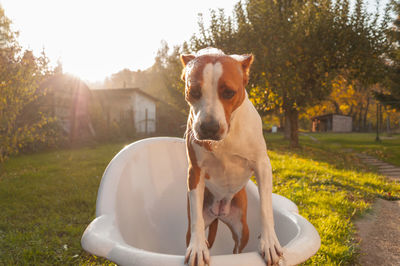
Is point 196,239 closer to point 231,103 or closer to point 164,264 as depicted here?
point 164,264

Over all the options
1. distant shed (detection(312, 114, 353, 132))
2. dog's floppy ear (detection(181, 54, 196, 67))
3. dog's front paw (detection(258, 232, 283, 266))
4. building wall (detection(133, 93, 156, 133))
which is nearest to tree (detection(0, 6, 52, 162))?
dog's floppy ear (detection(181, 54, 196, 67))

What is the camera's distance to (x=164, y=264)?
1123 mm

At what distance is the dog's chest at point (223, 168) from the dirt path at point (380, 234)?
63.1 inches

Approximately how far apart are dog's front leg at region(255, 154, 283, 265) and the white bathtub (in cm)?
5

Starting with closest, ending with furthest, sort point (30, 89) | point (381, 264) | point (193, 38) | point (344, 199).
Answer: point (381, 264), point (344, 199), point (30, 89), point (193, 38)

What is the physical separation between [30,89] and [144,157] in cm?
381

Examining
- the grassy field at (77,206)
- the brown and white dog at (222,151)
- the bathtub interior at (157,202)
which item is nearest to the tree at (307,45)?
the grassy field at (77,206)

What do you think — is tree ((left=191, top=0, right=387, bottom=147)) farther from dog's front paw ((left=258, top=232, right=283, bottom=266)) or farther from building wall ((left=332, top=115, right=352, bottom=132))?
building wall ((left=332, top=115, right=352, bottom=132))

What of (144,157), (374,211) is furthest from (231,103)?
(374,211)

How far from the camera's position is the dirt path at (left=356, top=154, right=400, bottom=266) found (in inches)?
97.6

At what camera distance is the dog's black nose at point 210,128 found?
119 centimetres

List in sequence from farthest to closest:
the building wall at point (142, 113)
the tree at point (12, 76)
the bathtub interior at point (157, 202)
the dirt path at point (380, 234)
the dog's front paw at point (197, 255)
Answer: the building wall at point (142, 113)
the tree at point (12, 76)
the dirt path at point (380, 234)
the bathtub interior at point (157, 202)
the dog's front paw at point (197, 255)

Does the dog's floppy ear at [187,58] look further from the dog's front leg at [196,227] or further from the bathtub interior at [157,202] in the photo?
the bathtub interior at [157,202]

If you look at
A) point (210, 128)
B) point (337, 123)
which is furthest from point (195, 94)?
point (337, 123)
